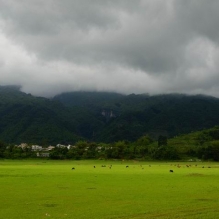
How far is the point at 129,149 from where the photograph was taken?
14462 cm

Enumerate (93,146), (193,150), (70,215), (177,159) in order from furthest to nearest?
1. (93,146)
2. (193,150)
3. (177,159)
4. (70,215)

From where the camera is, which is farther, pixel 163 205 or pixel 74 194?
pixel 74 194

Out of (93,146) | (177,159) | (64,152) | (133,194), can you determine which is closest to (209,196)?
(133,194)

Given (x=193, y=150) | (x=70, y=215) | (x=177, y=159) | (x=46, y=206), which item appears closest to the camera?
(x=70, y=215)

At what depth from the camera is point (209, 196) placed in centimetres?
2314

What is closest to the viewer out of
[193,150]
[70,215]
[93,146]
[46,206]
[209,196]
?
[70,215]

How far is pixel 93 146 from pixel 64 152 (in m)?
27.0

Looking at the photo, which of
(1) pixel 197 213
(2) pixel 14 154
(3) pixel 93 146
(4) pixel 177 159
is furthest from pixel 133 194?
(3) pixel 93 146

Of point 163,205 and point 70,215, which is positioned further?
point 163,205

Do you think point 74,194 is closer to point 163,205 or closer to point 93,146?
point 163,205

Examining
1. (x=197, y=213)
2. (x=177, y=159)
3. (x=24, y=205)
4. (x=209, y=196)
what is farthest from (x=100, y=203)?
(x=177, y=159)

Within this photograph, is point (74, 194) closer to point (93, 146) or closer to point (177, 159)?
point (177, 159)

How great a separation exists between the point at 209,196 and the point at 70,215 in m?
11.6

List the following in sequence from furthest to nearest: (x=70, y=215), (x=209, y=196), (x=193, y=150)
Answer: (x=193, y=150) → (x=209, y=196) → (x=70, y=215)
